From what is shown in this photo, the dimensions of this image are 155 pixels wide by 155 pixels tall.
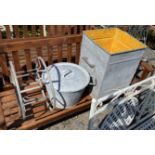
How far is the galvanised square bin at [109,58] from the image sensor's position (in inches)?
91.0

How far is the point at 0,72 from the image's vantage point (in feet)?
9.25

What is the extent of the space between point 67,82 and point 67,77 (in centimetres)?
11

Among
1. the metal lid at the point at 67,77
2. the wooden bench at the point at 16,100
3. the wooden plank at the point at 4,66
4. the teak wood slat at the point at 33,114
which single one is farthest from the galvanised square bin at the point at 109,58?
the wooden plank at the point at 4,66

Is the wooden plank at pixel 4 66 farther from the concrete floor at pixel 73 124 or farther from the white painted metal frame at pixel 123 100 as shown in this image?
the white painted metal frame at pixel 123 100

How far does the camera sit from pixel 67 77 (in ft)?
7.98

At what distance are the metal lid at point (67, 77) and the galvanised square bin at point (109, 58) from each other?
0.70 feet

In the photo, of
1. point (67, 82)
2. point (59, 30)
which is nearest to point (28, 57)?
point (67, 82)

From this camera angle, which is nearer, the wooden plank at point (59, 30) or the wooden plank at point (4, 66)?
the wooden plank at point (4, 66)

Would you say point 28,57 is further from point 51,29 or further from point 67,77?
point 51,29

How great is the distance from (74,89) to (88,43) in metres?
0.74

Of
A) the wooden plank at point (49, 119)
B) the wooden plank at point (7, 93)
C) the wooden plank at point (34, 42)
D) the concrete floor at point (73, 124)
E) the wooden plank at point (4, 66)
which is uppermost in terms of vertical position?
the wooden plank at point (34, 42)

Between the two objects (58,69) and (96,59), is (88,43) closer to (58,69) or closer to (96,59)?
(96,59)

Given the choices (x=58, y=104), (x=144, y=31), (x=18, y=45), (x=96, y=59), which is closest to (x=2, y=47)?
(x=18, y=45)

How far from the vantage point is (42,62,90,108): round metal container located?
2.26 metres
